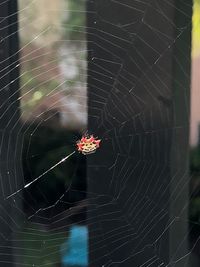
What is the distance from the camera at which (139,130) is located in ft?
6.16

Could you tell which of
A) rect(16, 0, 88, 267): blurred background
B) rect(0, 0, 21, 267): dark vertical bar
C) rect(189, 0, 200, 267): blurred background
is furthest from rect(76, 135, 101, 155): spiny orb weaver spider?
rect(189, 0, 200, 267): blurred background

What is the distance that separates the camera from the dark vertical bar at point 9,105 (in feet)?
5.64

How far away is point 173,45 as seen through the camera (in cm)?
186

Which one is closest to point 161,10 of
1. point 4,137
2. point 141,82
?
point 141,82

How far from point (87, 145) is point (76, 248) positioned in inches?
14.5

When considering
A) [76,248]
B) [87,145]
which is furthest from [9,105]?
[76,248]

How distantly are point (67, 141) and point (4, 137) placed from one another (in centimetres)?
20

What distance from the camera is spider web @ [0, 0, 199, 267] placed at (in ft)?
5.76

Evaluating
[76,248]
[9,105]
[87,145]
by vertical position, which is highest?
[9,105]

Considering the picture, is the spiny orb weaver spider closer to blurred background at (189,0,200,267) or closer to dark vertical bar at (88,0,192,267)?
dark vertical bar at (88,0,192,267)

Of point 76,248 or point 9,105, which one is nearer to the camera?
point 9,105

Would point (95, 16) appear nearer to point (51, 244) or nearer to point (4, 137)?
point (4, 137)

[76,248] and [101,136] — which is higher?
[101,136]

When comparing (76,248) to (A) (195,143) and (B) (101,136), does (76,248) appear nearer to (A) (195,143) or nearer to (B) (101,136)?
(B) (101,136)
